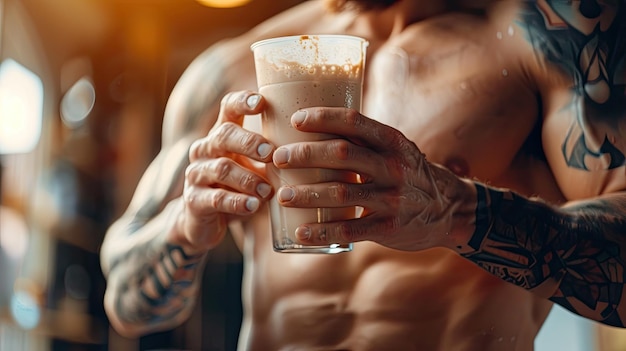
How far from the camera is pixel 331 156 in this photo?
490mm

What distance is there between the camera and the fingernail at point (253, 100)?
0.53 meters

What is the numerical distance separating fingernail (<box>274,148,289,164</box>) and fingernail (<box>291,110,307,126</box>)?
2cm

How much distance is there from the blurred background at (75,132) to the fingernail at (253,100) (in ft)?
1.10

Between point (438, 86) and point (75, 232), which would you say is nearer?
point (438, 86)

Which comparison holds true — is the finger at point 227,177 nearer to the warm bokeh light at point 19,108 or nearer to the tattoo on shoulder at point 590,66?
the tattoo on shoulder at point 590,66

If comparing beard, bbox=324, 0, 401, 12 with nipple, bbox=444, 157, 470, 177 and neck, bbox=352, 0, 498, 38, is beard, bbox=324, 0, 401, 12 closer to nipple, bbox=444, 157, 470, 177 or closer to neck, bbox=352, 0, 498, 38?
neck, bbox=352, 0, 498, 38

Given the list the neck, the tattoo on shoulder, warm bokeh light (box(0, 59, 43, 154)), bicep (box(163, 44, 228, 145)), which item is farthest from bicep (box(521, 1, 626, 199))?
warm bokeh light (box(0, 59, 43, 154))

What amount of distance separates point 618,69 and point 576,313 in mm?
196

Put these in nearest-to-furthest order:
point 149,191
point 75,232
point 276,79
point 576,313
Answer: point 276,79
point 576,313
point 149,191
point 75,232

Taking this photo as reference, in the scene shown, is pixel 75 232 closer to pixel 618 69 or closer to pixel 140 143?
pixel 140 143

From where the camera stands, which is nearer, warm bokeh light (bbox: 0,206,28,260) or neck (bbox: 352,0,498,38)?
neck (bbox: 352,0,498,38)

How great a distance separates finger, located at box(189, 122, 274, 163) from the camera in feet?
1.71

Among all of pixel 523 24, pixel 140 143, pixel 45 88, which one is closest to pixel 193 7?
pixel 140 143

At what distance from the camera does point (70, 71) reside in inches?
41.9
